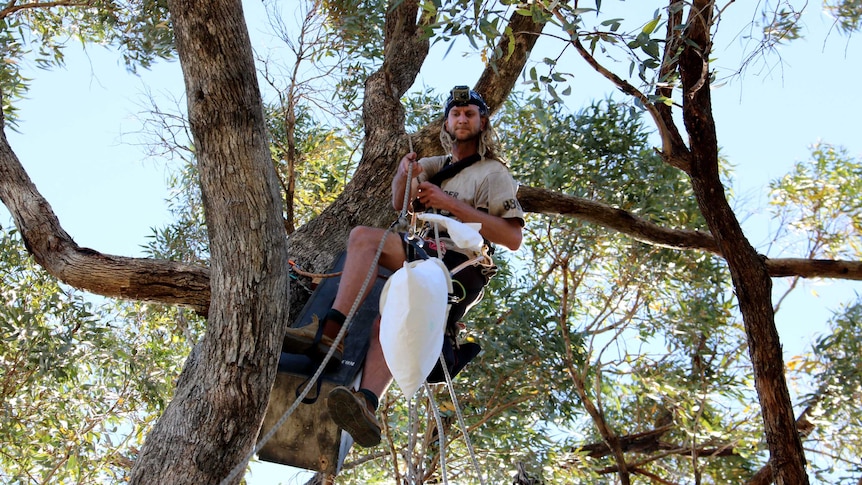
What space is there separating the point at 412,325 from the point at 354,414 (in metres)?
0.57

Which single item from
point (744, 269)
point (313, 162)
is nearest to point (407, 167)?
point (744, 269)

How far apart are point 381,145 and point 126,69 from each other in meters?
3.16

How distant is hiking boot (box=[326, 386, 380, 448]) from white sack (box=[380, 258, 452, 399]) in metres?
0.34

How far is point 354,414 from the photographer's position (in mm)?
3715

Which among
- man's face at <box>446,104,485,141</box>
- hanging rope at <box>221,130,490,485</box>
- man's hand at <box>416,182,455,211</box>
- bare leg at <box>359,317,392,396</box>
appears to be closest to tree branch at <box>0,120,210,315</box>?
hanging rope at <box>221,130,490,485</box>

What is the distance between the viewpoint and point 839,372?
727cm

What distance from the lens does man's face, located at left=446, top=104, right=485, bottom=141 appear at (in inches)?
186

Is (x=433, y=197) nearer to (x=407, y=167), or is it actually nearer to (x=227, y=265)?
(x=407, y=167)

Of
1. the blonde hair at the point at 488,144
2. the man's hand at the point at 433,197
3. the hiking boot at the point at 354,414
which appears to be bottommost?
the hiking boot at the point at 354,414

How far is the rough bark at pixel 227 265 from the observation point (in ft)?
A: 9.82

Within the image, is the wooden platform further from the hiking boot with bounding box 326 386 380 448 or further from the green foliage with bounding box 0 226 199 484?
the green foliage with bounding box 0 226 199 484

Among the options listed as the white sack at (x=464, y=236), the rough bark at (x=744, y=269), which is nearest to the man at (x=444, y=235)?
the white sack at (x=464, y=236)

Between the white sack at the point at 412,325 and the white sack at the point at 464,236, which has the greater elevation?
the white sack at the point at 464,236

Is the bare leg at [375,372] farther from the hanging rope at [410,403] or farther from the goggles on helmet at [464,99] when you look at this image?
the goggles on helmet at [464,99]
